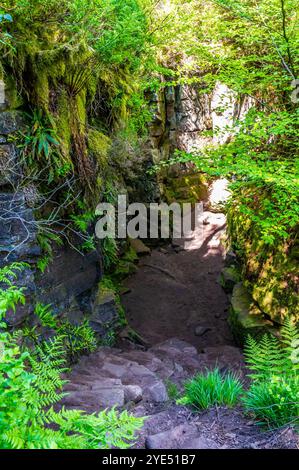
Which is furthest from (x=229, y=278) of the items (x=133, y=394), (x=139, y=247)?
(x=133, y=394)

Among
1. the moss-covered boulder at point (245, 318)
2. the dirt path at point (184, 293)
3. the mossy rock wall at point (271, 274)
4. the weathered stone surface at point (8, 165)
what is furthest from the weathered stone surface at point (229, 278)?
the weathered stone surface at point (8, 165)

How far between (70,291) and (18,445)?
Answer: 353cm

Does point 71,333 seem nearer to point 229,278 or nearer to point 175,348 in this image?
point 175,348

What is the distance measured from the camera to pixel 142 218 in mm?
10773

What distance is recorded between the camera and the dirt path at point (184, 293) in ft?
24.3

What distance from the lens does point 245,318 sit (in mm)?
5863

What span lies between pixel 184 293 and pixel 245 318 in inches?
122

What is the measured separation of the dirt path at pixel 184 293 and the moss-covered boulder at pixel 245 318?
80 cm

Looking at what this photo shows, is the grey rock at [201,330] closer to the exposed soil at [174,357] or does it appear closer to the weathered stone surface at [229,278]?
the exposed soil at [174,357]

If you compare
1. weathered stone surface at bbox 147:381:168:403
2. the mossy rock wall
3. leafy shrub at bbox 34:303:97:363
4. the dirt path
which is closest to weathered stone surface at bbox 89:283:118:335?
leafy shrub at bbox 34:303:97:363

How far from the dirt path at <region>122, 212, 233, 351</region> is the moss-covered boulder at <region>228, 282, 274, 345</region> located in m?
0.80

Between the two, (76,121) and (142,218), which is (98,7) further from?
(142,218)

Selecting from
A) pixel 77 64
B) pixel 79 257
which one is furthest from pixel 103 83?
pixel 79 257

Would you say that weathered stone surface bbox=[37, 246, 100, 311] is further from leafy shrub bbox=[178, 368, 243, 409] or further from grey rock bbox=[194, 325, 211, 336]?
grey rock bbox=[194, 325, 211, 336]
